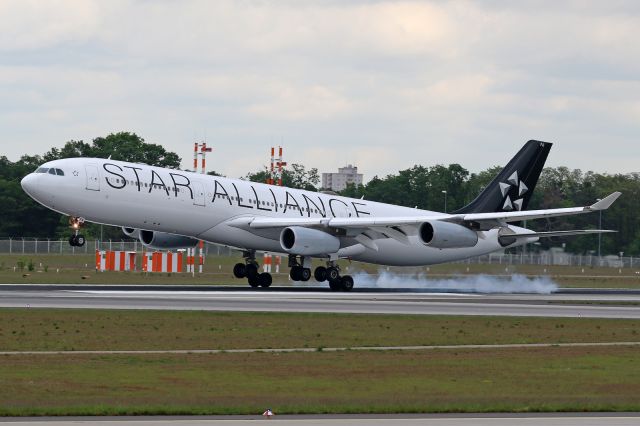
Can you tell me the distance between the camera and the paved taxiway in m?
17.8

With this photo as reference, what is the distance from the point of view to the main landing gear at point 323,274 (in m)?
59.9

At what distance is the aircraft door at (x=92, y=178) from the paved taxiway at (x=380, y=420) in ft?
119

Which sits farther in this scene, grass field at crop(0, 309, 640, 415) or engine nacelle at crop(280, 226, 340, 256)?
engine nacelle at crop(280, 226, 340, 256)

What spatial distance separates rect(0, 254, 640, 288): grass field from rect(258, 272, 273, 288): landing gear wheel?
517 centimetres

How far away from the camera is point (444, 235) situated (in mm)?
58406

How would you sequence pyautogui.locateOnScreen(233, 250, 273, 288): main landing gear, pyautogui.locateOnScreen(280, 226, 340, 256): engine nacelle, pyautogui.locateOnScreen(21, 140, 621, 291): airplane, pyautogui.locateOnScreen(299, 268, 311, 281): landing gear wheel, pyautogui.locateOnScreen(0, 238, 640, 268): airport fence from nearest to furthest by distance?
pyautogui.locateOnScreen(21, 140, 621, 291): airplane, pyautogui.locateOnScreen(280, 226, 340, 256): engine nacelle, pyautogui.locateOnScreen(299, 268, 311, 281): landing gear wheel, pyautogui.locateOnScreen(233, 250, 273, 288): main landing gear, pyautogui.locateOnScreen(0, 238, 640, 268): airport fence

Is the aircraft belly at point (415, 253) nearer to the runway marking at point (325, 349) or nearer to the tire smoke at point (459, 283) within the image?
the tire smoke at point (459, 283)

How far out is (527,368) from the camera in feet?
85.9

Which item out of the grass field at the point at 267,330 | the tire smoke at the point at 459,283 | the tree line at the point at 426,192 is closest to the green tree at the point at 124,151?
A: the tree line at the point at 426,192

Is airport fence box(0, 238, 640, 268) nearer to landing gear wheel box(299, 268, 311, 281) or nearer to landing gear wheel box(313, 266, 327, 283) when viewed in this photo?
landing gear wheel box(313, 266, 327, 283)

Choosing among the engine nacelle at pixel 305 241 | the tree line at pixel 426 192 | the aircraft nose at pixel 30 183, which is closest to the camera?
the aircraft nose at pixel 30 183

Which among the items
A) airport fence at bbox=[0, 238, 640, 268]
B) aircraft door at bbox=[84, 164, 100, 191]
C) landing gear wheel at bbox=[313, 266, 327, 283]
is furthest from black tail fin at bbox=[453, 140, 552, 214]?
aircraft door at bbox=[84, 164, 100, 191]

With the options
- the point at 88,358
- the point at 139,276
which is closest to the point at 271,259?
the point at 139,276

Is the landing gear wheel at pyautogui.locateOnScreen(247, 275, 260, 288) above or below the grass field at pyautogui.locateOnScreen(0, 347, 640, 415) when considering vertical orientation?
above
